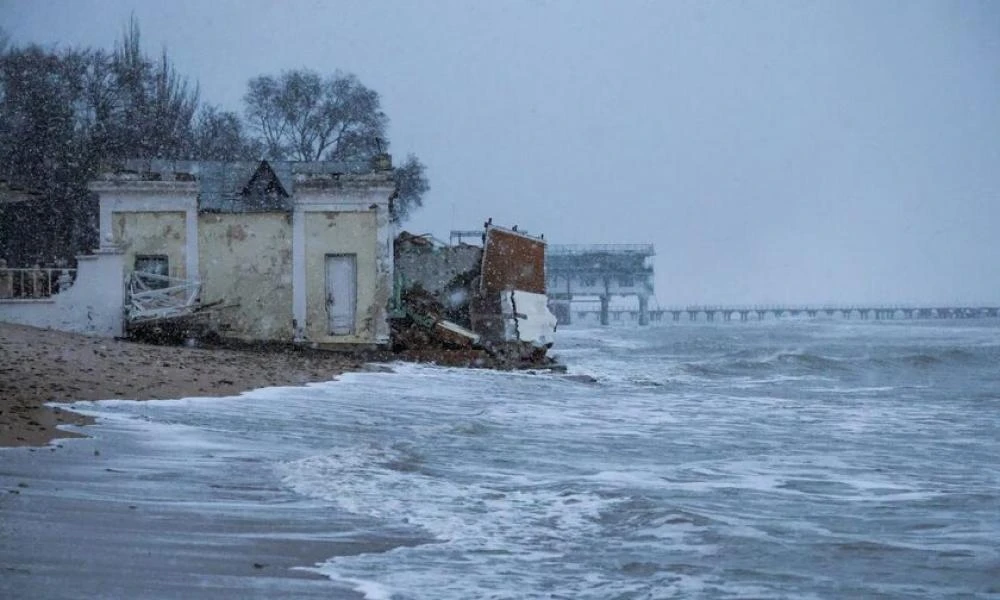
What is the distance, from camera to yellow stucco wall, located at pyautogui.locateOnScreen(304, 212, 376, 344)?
88.0ft

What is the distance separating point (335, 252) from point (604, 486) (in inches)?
751

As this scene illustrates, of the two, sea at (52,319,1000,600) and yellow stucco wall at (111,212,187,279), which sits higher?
yellow stucco wall at (111,212,187,279)

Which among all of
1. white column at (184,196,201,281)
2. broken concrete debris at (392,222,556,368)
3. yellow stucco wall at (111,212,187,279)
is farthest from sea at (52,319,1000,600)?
broken concrete debris at (392,222,556,368)

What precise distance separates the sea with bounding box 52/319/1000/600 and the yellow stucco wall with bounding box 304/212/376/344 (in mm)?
9277

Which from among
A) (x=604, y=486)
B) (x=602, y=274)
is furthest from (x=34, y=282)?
(x=602, y=274)

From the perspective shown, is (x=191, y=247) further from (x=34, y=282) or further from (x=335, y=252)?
(x=34, y=282)

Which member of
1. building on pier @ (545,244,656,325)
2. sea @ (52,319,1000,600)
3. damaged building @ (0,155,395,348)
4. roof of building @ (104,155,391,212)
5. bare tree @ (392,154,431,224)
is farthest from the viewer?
building on pier @ (545,244,656,325)

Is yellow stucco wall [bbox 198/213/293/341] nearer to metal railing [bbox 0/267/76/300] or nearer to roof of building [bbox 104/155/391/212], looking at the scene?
roof of building [bbox 104/155/391/212]

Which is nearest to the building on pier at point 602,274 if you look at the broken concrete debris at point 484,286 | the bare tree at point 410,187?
the bare tree at point 410,187

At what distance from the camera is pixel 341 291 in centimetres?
2698

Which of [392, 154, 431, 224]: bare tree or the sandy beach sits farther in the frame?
[392, 154, 431, 224]: bare tree

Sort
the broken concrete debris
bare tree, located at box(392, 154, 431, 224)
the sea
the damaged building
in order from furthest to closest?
bare tree, located at box(392, 154, 431, 224), the broken concrete debris, the damaged building, the sea

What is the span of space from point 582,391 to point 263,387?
6.93m

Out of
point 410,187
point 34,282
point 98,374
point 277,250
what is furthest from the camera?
point 410,187
